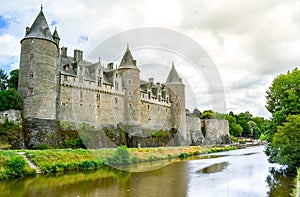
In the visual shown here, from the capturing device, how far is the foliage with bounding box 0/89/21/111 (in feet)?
74.2

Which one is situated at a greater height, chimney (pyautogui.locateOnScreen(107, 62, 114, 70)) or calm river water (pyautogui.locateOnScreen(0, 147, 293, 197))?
chimney (pyautogui.locateOnScreen(107, 62, 114, 70))

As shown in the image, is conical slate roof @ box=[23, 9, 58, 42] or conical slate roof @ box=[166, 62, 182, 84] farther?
conical slate roof @ box=[166, 62, 182, 84]

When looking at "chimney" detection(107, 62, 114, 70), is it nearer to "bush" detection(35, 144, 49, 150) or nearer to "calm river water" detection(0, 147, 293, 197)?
"bush" detection(35, 144, 49, 150)

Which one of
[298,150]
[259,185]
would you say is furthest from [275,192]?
[298,150]

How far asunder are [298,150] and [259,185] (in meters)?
3.66

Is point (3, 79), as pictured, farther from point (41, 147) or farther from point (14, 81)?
point (41, 147)

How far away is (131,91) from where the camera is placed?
34375mm

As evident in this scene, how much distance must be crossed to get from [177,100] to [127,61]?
1225 centimetres

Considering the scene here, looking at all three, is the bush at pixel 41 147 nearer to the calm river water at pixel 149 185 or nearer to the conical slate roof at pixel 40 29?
the calm river water at pixel 149 185

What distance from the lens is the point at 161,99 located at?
42.2 m

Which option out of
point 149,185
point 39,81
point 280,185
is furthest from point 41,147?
point 280,185

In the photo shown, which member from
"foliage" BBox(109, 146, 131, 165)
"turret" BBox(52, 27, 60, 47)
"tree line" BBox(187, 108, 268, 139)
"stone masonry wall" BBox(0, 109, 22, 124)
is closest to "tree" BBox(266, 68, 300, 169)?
"foliage" BBox(109, 146, 131, 165)

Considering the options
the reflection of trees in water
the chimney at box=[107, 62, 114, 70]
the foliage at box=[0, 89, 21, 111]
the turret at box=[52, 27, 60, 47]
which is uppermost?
the turret at box=[52, 27, 60, 47]

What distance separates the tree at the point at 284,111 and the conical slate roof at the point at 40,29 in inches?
796
